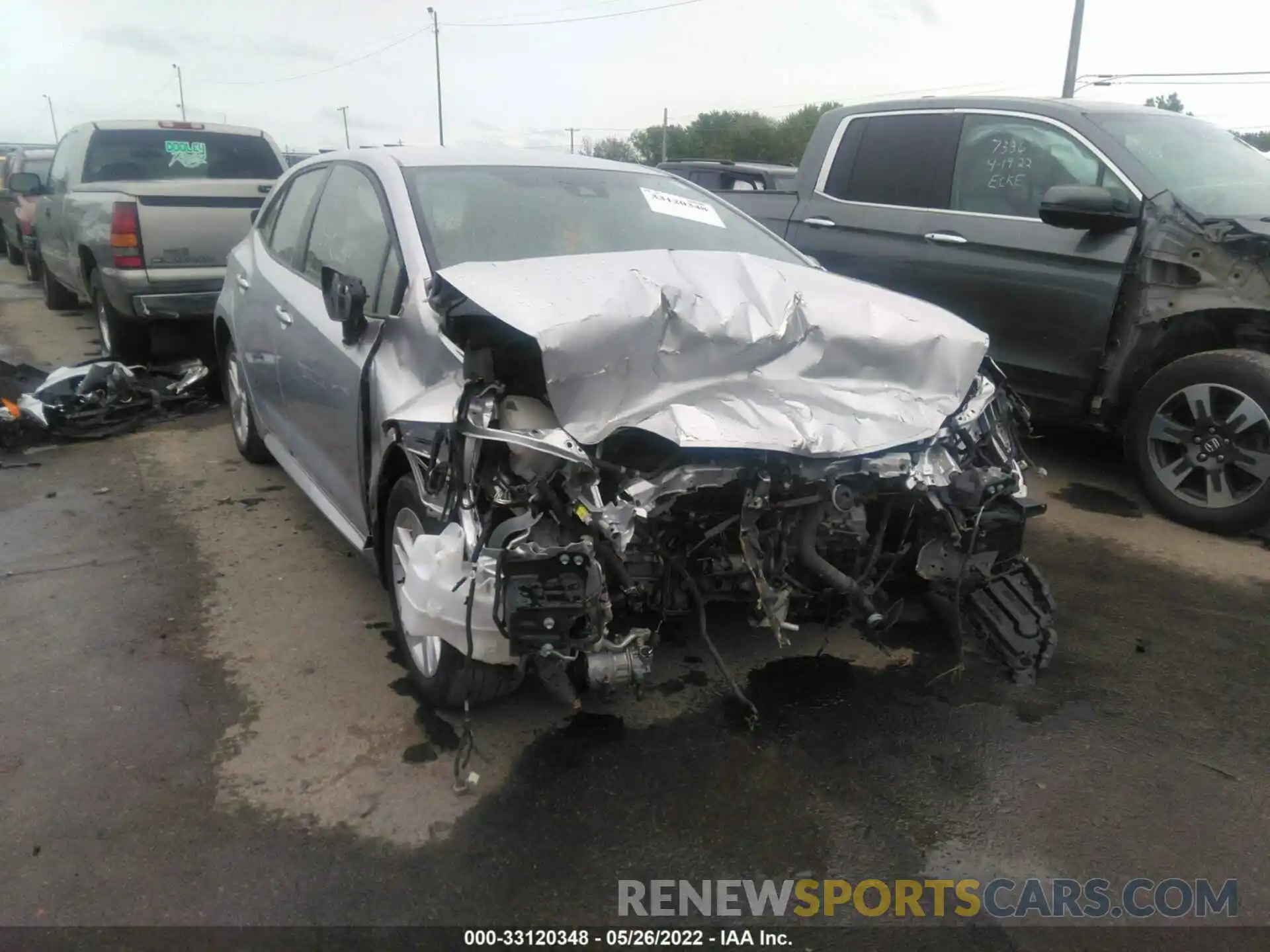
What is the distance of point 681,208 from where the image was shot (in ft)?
13.5

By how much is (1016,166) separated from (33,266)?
12.9 metres

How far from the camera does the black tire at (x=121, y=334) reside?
7.45 meters

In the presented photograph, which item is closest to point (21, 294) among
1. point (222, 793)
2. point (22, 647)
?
point (22, 647)

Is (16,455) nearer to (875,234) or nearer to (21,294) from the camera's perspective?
(875,234)

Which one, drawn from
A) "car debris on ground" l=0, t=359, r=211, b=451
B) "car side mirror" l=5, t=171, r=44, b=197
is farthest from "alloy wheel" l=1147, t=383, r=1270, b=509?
"car side mirror" l=5, t=171, r=44, b=197

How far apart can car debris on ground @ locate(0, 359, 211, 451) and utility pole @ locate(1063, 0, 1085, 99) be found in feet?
59.0

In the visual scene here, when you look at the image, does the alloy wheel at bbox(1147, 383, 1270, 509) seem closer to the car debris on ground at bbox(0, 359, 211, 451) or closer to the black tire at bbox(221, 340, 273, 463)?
the black tire at bbox(221, 340, 273, 463)

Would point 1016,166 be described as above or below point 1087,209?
above

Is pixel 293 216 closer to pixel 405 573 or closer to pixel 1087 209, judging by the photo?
pixel 405 573

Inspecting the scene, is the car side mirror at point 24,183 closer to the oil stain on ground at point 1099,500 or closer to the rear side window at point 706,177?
the rear side window at point 706,177

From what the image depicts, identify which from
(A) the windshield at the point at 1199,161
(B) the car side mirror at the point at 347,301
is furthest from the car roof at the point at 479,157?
(A) the windshield at the point at 1199,161

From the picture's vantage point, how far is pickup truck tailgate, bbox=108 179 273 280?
22.8 ft

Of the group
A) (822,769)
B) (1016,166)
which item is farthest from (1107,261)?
(822,769)

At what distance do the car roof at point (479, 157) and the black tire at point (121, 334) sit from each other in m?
3.86
